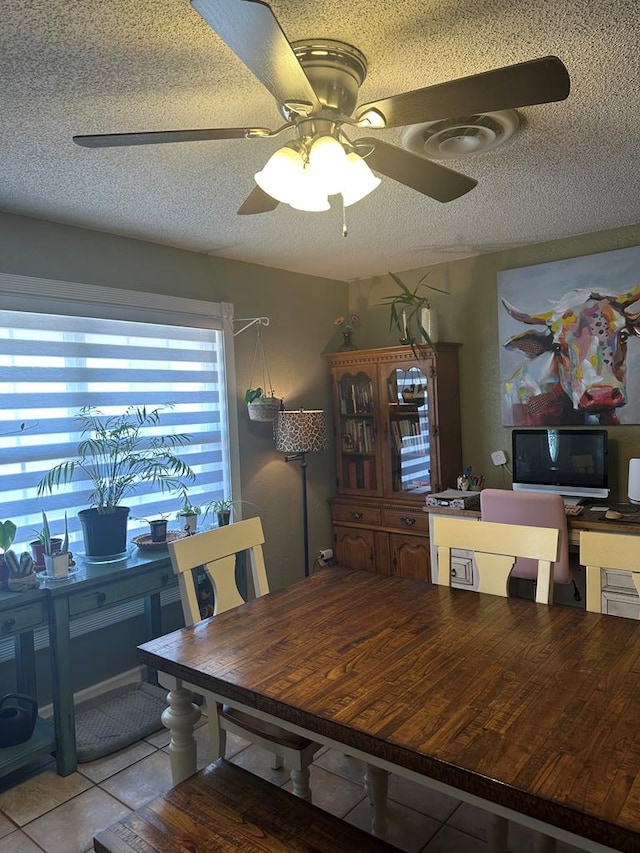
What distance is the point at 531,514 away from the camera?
299cm

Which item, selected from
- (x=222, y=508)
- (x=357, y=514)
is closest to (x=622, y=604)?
(x=357, y=514)

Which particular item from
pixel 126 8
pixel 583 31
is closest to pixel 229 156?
pixel 126 8

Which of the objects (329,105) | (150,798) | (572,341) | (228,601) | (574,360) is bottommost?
(150,798)

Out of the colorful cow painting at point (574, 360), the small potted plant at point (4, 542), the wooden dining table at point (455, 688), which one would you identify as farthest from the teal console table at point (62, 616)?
the colorful cow painting at point (574, 360)

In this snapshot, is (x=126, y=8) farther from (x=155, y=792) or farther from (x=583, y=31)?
(x=155, y=792)

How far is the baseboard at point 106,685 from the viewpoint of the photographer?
2.79 meters

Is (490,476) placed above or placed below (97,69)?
below

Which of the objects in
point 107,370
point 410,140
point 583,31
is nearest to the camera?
point 583,31

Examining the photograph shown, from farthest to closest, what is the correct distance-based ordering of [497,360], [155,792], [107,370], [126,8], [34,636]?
[497,360] → [107,370] → [34,636] → [155,792] → [126,8]

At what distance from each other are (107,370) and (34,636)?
131cm

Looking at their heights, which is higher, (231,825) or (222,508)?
(222,508)

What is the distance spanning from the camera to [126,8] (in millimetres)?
1331

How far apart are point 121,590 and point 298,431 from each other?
142 centimetres

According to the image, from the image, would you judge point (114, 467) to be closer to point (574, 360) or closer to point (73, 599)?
point (73, 599)
